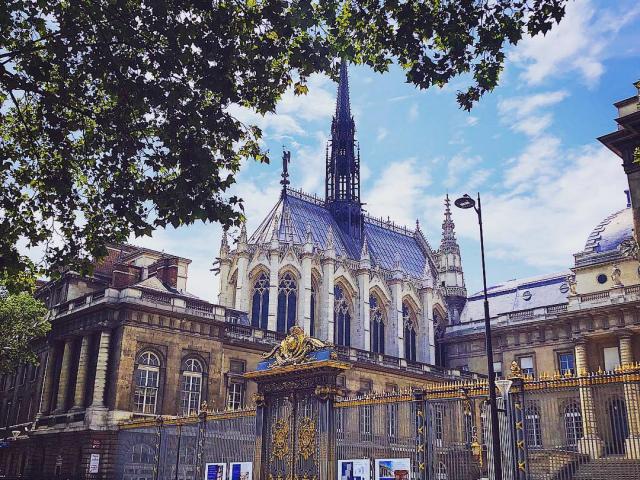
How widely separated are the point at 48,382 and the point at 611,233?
35740 mm

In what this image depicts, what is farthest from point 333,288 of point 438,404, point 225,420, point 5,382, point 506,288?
point 438,404

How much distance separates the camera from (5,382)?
4556 centimetres

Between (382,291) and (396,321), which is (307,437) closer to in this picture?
(396,321)

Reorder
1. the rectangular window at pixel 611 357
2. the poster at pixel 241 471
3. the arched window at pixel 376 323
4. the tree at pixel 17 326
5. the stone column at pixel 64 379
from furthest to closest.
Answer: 1. the arched window at pixel 376 323
2. the rectangular window at pixel 611 357
3. the stone column at pixel 64 379
4. the tree at pixel 17 326
5. the poster at pixel 241 471

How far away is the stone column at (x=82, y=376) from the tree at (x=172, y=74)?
20.5m

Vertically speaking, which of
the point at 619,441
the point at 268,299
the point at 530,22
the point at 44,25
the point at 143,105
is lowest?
the point at 619,441

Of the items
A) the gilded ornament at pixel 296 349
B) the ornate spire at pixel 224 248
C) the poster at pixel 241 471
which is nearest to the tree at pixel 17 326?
the ornate spire at pixel 224 248

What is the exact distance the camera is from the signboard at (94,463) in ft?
95.2

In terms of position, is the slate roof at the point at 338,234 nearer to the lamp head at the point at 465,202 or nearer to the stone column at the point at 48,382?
the stone column at the point at 48,382

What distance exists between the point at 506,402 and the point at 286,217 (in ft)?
130

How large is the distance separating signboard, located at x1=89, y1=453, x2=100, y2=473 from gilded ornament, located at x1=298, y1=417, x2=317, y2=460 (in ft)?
51.4

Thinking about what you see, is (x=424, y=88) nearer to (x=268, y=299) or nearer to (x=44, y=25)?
(x=44, y=25)

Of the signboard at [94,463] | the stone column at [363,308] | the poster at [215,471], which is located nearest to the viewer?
the poster at [215,471]

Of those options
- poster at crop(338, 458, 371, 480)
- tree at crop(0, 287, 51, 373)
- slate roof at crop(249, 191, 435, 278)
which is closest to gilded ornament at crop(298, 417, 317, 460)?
poster at crop(338, 458, 371, 480)
